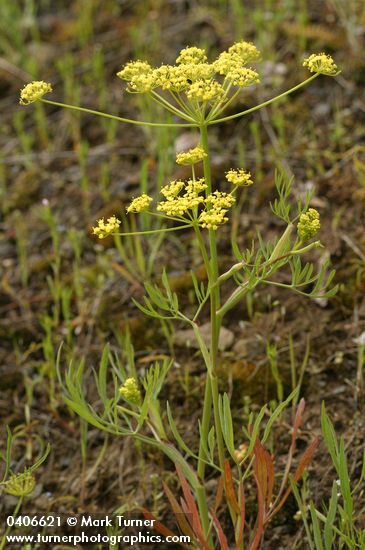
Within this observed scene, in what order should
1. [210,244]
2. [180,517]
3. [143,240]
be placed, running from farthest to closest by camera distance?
[143,240] < [180,517] < [210,244]

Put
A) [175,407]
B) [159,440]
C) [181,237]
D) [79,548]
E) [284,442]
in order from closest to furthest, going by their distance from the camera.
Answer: [159,440]
[79,548]
[284,442]
[175,407]
[181,237]

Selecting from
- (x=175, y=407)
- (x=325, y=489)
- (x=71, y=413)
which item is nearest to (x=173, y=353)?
(x=175, y=407)

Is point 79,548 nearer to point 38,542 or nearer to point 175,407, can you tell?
point 38,542

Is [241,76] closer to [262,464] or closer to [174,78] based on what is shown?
[174,78]

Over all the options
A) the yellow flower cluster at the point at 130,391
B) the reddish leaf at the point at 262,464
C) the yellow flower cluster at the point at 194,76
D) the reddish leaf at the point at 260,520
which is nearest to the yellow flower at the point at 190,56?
the yellow flower cluster at the point at 194,76

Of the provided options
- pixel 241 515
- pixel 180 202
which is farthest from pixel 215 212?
pixel 241 515

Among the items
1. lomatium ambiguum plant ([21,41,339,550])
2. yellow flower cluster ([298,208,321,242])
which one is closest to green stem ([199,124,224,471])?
lomatium ambiguum plant ([21,41,339,550])

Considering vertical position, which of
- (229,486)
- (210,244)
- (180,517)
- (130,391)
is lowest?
(180,517)

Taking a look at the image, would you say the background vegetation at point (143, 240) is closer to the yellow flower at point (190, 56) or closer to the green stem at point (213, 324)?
the green stem at point (213, 324)

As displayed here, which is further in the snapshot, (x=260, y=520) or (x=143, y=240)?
(x=143, y=240)
